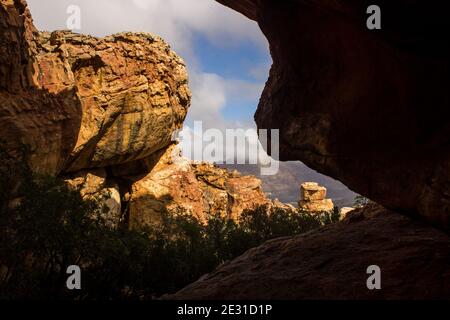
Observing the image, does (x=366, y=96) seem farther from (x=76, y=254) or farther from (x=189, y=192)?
(x=189, y=192)

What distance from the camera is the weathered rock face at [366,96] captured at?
7.57 meters

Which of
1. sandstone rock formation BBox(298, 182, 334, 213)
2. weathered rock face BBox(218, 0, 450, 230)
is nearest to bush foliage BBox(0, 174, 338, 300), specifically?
weathered rock face BBox(218, 0, 450, 230)

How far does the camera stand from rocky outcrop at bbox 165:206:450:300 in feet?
28.9

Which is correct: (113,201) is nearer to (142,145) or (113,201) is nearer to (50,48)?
(142,145)

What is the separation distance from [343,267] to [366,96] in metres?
4.81

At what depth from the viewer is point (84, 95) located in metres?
35.1

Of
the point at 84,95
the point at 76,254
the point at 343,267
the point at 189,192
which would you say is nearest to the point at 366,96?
the point at 343,267

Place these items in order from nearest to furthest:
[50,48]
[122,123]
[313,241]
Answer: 1. [313,241]
2. [50,48]
3. [122,123]

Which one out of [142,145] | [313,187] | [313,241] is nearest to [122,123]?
[142,145]

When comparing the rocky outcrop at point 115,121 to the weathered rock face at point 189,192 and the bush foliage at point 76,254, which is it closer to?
the weathered rock face at point 189,192

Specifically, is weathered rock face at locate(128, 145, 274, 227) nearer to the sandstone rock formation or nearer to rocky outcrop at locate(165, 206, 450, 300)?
the sandstone rock formation
